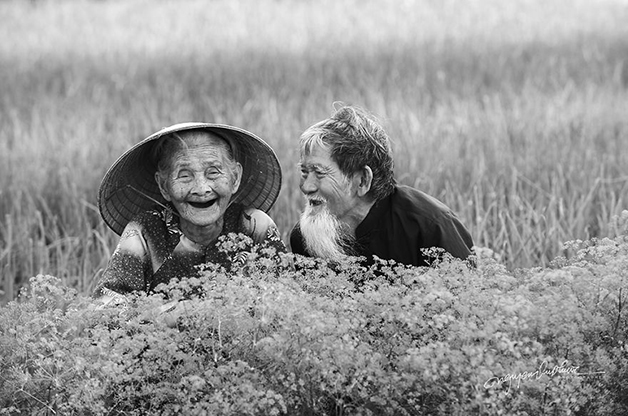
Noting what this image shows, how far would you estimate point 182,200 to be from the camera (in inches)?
136

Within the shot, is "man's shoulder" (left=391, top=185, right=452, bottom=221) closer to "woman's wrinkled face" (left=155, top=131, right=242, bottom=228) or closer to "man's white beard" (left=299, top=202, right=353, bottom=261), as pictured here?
"man's white beard" (left=299, top=202, right=353, bottom=261)

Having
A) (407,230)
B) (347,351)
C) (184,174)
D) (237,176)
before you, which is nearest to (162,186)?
(184,174)

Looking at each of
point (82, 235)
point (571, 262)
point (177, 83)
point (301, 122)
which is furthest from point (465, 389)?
point (177, 83)

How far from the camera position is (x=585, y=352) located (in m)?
2.61

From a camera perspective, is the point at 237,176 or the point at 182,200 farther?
the point at 237,176

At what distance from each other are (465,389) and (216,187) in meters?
1.29

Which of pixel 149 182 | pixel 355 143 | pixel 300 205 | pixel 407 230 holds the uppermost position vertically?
pixel 355 143

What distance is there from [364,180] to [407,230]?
0.22 meters

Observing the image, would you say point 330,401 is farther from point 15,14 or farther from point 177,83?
point 15,14

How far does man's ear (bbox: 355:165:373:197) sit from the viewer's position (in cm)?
362

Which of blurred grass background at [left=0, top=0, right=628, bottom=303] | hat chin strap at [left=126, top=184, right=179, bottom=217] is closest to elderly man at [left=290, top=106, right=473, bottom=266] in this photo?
hat chin strap at [left=126, top=184, right=179, bottom=217]

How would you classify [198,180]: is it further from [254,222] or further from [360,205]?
[360,205]

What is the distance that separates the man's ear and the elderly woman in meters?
0.29

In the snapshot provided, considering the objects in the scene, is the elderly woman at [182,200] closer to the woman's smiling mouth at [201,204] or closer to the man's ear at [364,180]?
the woman's smiling mouth at [201,204]
